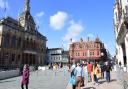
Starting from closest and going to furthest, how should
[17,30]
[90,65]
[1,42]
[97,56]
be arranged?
1. [90,65]
2. [1,42]
3. [17,30]
4. [97,56]

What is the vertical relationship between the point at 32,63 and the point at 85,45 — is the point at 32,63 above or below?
below

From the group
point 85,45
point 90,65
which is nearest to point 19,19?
point 85,45

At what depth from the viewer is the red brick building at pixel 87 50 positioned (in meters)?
94.2

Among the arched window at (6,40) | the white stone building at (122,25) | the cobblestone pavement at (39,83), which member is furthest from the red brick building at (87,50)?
the cobblestone pavement at (39,83)

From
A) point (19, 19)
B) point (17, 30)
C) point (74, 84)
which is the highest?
point (19, 19)

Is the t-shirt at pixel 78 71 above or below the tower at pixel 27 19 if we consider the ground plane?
below

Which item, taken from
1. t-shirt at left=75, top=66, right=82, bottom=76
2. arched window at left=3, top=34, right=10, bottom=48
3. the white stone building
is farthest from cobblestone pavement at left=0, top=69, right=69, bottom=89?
arched window at left=3, top=34, right=10, bottom=48

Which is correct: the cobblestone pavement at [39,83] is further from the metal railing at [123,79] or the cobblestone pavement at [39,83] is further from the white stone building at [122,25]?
the white stone building at [122,25]

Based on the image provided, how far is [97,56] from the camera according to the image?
94.1m

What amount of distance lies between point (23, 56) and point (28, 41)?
6.13 metres

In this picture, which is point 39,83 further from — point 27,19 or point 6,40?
point 27,19

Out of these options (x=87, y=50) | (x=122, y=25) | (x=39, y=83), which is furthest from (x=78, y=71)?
(x=87, y=50)

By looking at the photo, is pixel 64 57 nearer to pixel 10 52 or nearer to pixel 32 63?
pixel 32 63

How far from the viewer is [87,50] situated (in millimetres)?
94438
